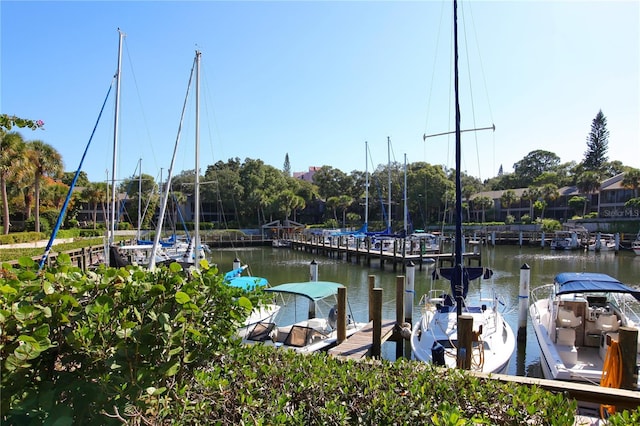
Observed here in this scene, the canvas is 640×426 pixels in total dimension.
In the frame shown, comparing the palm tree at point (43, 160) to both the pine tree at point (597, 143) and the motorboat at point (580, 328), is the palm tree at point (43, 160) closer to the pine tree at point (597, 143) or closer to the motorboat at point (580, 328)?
the motorboat at point (580, 328)

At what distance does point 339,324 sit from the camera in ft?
34.8

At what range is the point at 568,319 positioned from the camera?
382 inches

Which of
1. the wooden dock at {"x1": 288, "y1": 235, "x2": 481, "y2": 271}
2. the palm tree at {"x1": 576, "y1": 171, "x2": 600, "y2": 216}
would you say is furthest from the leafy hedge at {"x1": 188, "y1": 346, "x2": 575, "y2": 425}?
the palm tree at {"x1": 576, "y1": 171, "x2": 600, "y2": 216}

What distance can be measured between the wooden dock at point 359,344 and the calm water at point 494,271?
1.46 meters

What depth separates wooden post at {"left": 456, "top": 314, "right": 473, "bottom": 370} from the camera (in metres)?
7.35

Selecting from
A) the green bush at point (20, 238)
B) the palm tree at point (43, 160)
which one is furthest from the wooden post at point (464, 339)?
the palm tree at point (43, 160)

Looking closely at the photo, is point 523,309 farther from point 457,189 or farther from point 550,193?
point 550,193

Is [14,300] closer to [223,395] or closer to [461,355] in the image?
[223,395]

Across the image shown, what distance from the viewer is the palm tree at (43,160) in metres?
32.7

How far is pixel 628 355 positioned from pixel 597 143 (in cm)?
9417

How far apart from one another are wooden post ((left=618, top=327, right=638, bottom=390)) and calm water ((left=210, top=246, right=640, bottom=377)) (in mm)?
6233

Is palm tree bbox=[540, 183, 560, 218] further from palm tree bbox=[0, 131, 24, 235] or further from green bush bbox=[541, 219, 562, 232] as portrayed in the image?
palm tree bbox=[0, 131, 24, 235]

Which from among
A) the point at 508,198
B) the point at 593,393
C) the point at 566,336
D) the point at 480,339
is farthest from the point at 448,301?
the point at 508,198

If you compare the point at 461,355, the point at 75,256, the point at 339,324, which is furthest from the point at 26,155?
the point at 461,355
